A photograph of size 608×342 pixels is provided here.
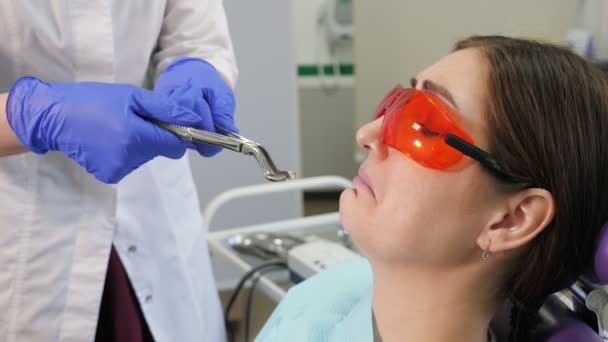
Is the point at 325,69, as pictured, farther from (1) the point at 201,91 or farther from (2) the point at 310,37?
(1) the point at 201,91

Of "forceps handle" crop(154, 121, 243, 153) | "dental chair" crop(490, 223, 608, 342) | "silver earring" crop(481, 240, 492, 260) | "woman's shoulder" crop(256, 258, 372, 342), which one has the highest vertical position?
"forceps handle" crop(154, 121, 243, 153)

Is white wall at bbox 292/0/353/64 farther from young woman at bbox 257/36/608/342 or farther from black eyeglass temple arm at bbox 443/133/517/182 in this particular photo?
black eyeglass temple arm at bbox 443/133/517/182

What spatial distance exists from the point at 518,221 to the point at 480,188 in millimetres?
76

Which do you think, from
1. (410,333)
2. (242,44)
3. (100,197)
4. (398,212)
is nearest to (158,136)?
(100,197)

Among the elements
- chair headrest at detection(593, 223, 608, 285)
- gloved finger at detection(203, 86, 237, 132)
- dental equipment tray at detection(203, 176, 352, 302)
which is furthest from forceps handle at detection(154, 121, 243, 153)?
dental equipment tray at detection(203, 176, 352, 302)

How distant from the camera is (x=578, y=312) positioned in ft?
3.08

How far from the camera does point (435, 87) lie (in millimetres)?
903

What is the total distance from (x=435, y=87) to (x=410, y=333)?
0.36 meters

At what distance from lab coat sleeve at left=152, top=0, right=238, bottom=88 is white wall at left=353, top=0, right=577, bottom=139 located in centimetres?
163

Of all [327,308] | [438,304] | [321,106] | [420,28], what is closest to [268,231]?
[327,308]

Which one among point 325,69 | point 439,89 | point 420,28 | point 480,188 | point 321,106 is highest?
point 439,89

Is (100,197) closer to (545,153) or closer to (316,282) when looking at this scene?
(316,282)

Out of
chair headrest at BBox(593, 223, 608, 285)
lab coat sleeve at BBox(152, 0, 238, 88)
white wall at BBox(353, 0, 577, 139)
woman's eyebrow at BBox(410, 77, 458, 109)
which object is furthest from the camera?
white wall at BBox(353, 0, 577, 139)

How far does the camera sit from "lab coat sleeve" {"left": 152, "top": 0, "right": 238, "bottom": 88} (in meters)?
1.18
